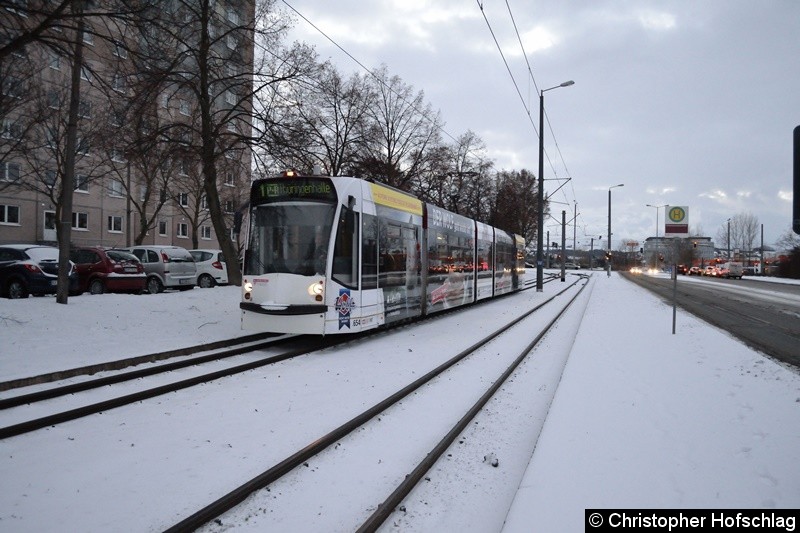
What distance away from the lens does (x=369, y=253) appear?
35.2ft

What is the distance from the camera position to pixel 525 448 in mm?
5113

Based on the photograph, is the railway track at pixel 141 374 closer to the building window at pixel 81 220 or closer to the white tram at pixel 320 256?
the white tram at pixel 320 256

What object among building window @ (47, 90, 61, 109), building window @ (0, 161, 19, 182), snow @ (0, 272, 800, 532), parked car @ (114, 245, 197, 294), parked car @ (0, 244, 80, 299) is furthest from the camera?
building window @ (0, 161, 19, 182)

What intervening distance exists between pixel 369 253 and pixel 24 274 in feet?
34.6

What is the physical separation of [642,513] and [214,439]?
12.3ft

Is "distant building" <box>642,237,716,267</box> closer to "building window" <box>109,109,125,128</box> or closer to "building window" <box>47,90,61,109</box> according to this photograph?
"building window" <box>109,109,125,128</box>

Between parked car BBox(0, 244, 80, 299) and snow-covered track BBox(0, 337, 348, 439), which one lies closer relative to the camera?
snow-covered track BBox(0, 337, 348, 439)

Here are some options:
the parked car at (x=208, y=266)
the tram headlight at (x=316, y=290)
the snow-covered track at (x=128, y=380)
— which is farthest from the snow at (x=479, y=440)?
the parked car at (x=208, y=266)

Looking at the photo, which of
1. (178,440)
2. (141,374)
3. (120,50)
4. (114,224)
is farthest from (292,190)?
(114,224)

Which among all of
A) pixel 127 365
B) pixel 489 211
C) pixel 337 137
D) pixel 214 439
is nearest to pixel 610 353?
pixel 214 439

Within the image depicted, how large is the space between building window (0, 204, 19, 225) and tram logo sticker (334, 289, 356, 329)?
33.2 m

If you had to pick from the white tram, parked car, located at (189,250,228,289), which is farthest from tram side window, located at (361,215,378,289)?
parked car, located at (189,250,228,289)

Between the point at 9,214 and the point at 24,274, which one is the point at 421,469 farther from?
the point at 9,214

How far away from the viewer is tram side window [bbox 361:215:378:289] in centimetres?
1051
